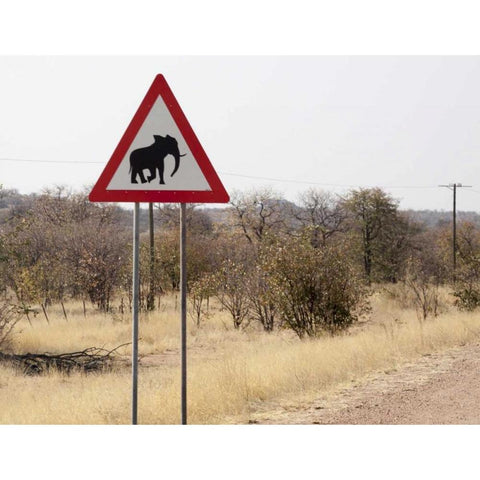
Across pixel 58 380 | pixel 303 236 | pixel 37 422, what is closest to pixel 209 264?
pixel 303 236

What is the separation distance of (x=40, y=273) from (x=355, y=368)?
1656cm

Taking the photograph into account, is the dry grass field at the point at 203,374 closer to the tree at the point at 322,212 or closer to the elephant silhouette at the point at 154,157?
the elephant silhouette at the point at 154,157

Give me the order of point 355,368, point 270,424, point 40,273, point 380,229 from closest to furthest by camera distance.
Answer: point 270,424 < point 355,368 < point 40,273 < point 380,229

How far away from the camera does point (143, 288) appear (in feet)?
79.0

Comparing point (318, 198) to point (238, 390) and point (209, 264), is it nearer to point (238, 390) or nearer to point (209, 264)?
point (209, 264)

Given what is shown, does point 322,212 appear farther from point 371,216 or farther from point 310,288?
point 310,288

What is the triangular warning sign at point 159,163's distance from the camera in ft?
17.3

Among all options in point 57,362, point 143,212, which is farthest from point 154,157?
point 143,212

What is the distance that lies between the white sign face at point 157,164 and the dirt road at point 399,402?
7.87 ft

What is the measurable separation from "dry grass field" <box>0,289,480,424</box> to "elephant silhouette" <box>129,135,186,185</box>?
2449 mm

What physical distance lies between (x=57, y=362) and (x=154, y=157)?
9630 millimetres

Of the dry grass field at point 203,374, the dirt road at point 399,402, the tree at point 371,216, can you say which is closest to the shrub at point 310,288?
the dry grass field at point 203,374

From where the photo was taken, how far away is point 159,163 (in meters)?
5.22

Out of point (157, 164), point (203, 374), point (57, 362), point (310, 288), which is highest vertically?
point (157, 164)
